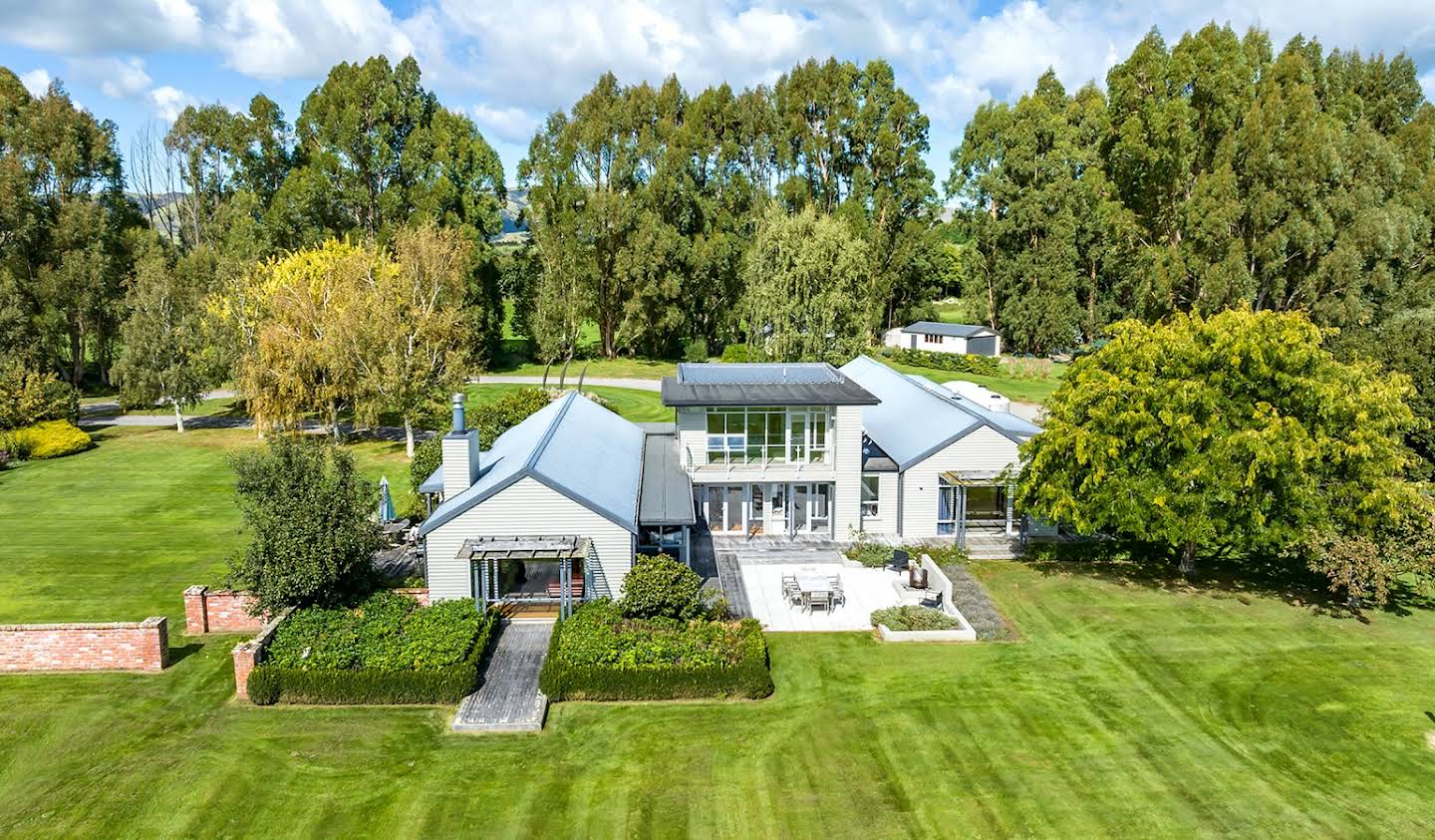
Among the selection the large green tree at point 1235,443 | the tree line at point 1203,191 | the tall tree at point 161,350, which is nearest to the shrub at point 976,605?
the large green tree at point 1235,443

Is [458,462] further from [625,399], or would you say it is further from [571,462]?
[625,399]

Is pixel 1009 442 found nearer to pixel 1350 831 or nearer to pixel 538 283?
pixel 1350 831

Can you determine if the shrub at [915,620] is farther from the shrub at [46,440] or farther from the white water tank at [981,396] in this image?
the shrub at [46,440]

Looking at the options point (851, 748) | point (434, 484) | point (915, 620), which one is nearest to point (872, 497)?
point (915, 620)

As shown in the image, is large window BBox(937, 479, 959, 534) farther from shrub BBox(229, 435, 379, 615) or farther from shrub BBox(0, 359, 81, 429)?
shrub BBox(0, 359, 81, 429)

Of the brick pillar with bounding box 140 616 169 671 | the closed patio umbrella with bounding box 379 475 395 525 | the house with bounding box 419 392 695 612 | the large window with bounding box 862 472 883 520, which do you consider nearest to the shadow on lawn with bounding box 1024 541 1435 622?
the large window with bounding box 862 472 883 520

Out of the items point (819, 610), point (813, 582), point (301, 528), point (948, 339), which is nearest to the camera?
point (301, 528)
